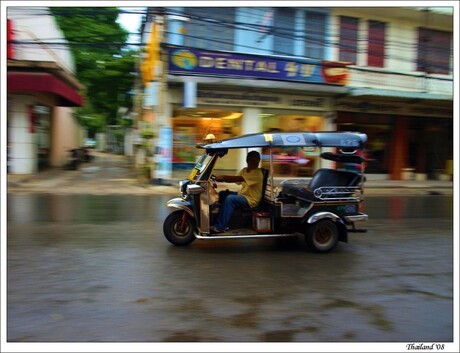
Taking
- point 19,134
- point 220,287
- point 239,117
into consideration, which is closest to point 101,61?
point 19,134

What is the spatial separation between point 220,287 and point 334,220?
245 centimetres

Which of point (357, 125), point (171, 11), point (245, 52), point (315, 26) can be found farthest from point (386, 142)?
point (171, 11)

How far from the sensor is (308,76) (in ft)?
56.5

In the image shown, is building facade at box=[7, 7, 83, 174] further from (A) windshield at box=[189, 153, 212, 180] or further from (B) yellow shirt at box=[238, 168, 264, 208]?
(B) yellow shirt at box=[238, 168, 264, 208]

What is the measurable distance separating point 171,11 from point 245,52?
3.47 m

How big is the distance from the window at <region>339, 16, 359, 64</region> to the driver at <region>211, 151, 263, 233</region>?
43.2ft

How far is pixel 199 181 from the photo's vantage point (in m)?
6.37

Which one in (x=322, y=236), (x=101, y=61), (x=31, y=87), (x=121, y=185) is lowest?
(x=322, y=236)

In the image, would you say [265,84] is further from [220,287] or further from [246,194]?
[220,287]

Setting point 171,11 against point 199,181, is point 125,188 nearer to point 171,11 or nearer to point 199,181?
point 171,11

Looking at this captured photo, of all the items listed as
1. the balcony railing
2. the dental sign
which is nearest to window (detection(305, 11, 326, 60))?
the dental sign

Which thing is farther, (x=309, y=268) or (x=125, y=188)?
(x=125, y=188)

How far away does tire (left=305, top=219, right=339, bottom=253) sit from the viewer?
641 cm

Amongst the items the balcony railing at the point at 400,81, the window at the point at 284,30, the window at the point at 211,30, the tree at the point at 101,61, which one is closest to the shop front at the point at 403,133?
the balcony railing at the point at 400,81
